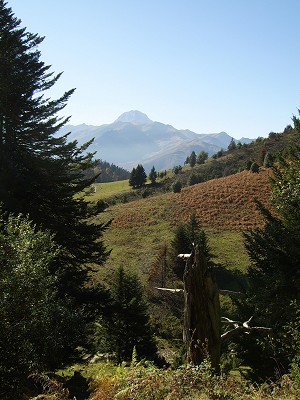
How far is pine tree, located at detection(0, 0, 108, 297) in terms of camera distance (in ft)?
51.7

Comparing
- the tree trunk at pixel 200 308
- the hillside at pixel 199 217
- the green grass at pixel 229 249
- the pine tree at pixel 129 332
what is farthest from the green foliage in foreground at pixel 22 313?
the green grass at pixel 229 249

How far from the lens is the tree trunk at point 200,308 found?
784 centimetres

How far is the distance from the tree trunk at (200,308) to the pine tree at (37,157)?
29.2ft

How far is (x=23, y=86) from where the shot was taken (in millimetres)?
16172

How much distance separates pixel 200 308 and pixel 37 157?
12.1m

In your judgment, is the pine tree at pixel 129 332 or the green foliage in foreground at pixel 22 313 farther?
the pine tree at pixel 129 332

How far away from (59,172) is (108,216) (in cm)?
4148

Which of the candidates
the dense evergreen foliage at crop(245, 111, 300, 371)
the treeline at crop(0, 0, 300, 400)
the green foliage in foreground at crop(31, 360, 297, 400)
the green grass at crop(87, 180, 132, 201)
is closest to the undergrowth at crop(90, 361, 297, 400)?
the green foliage in foreground at crop(31, 360, 297, 400)

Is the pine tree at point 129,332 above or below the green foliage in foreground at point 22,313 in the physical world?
below

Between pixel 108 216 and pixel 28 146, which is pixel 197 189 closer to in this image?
pixel 108 216

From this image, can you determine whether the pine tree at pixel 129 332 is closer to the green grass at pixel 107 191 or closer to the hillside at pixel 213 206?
the hillside at pixel 213 206

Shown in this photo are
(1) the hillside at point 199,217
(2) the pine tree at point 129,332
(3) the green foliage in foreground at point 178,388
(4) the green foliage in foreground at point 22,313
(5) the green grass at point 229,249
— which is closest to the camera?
(3) the green foliage in foreground at point 178,388

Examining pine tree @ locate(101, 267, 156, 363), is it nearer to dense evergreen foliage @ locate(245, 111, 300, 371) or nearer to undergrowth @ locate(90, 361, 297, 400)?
dense evergreen foliage @ locate(245, 111, 300, 371)

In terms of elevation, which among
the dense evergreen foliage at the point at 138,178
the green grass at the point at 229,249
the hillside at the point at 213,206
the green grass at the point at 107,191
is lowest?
the green grass at the point at 229,249
